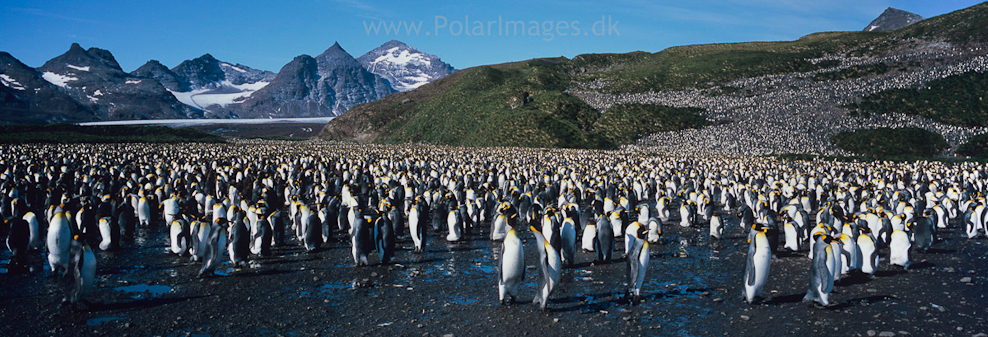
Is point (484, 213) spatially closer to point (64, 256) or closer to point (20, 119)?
point (64, 256)

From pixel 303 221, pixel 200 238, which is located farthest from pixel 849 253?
pixel 200 238

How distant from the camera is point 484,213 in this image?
16.0 m

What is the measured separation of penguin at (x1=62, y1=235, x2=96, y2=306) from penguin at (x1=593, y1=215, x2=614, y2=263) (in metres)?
7.89

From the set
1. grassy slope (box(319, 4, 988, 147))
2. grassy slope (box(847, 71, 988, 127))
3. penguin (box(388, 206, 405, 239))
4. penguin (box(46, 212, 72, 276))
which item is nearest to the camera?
penguin (box(46, 212, 72, 276))

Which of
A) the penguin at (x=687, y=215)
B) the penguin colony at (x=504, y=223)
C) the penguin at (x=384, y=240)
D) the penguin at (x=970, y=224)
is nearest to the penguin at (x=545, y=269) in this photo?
the penguin colony at (x=504, y=223)

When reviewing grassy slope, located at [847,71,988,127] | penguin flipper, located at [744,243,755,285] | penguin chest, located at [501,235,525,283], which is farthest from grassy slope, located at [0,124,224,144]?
grassy slope, located at [847,71,988,127]

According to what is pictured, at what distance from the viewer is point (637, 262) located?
26.2 ft

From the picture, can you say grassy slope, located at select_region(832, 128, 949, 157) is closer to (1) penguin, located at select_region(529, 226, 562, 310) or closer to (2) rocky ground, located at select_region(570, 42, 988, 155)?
(2) rocky ground, located at select_region(570, 42, 988, 155)

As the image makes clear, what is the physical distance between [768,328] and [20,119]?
20539cm

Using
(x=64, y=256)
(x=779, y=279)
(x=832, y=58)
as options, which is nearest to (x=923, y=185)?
(x=779, y=279)

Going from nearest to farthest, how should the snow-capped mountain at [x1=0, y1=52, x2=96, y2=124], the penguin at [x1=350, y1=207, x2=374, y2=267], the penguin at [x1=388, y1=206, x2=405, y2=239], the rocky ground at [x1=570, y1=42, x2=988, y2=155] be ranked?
the penguin at [x1=350, y1=207, x2=374, y2=267] → the penguin at [x1=388, y1=206, x2=405, y2=239] → the rocky ground at [x1=570, y1=42, x2=988, y2=155] → the snow-capped mountain at [x1=0, y1=52, x2=96, y2=124]

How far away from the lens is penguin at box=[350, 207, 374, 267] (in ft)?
33.2

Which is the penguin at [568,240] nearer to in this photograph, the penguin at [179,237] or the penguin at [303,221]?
the penguin at [303,221]

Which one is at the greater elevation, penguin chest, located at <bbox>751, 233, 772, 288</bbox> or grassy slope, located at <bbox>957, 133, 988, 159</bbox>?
grassy slope, located at <bbox>957, 133, 988, 159</bbox>
